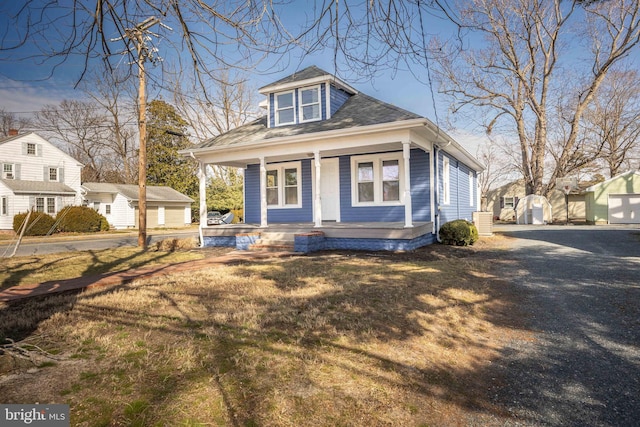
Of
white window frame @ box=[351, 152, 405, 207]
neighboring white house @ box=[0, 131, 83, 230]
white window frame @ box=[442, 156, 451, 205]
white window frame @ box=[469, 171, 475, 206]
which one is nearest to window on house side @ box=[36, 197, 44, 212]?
neighboring white house @ box=[0, 131, 83, 230]

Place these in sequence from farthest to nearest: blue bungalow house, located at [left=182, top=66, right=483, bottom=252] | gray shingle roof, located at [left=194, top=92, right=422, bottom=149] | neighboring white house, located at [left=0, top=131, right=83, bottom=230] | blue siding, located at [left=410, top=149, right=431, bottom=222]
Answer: neighboring white house, located at [left=0, top=131, right=83, bottom=230] → blue siding, located at [left=410, top=149, right=431, bottom=222] → gray shingle roof, located at [left=194, top=92, right=422, bottom=149] → blue bungalow house, located at [left=182, top=66, right=483, bottom=252]

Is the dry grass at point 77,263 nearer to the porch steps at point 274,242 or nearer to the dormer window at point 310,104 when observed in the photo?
the porch steps at point 274,242

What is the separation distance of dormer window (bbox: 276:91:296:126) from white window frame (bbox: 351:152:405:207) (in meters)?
3.01

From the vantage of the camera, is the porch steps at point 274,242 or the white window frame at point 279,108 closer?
the porch steps at point 274,242

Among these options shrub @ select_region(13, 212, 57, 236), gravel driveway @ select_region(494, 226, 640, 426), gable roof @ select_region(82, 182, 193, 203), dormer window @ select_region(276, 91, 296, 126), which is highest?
dormer window @ select_region(276, 91, 296, 126)

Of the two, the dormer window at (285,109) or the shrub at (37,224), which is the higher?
the dormer window at (285,109)

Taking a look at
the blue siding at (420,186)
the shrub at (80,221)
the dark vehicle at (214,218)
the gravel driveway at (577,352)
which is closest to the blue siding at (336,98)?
the blue siding at (420,186)

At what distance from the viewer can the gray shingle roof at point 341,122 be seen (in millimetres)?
11422

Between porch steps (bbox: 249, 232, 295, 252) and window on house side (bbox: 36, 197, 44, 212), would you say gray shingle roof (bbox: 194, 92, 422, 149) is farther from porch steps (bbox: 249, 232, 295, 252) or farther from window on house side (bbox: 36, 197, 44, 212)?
window on house side (bbox: 36, 197, 44, 212)

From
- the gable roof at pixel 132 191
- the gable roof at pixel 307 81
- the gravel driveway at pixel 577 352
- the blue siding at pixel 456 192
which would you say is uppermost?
the gable roof at pixel 307 81

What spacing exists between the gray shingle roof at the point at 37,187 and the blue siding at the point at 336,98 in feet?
80.5

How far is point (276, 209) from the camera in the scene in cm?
1502
